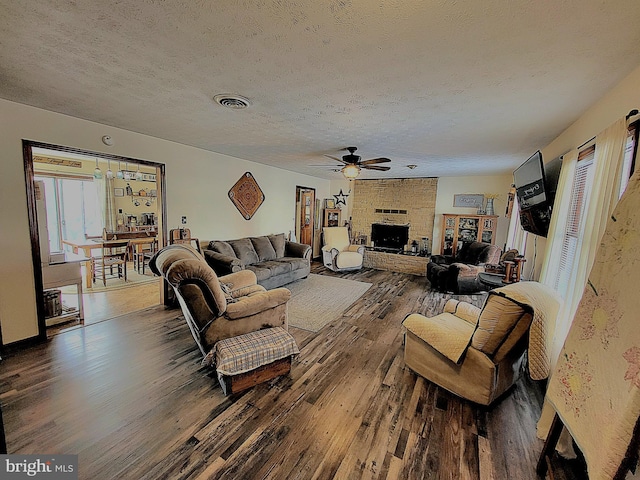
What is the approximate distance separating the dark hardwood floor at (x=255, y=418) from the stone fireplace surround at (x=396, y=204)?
4598 millimetres

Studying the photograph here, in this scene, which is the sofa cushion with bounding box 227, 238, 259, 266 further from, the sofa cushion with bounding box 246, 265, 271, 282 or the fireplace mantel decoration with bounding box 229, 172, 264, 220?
the fireplace mantel decoration with bounding box 229, 172, 264, 220

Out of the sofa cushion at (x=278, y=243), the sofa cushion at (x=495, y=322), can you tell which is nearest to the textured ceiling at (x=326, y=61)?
the sofa cushion at (x=495, y=322)

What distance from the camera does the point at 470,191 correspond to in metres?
6.21

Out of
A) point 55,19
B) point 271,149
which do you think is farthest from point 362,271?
point 55,19

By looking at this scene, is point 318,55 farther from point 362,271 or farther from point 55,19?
point 362,271

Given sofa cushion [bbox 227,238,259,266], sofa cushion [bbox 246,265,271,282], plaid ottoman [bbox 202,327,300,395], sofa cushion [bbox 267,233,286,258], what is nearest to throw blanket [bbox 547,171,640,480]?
plaid ottoman [bbox 202,327,300,395]

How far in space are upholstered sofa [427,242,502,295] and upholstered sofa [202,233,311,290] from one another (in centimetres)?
259

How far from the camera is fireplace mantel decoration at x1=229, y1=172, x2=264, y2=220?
16.3ft

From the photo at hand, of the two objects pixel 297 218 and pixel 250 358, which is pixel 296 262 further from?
pixel 250 358

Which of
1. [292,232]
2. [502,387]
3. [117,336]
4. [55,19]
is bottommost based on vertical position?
[117,336]

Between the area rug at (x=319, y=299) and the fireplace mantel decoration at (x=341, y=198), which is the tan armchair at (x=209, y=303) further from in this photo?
the fireplace mantel decoration at (x=341, y=198)

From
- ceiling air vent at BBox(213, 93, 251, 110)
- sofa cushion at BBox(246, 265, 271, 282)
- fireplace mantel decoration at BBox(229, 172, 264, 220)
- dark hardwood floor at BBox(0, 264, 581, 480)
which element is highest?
ceiling air vent at BBox(213, 93, 251, 110)

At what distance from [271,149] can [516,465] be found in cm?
415

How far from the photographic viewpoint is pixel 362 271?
6516 millimetres
